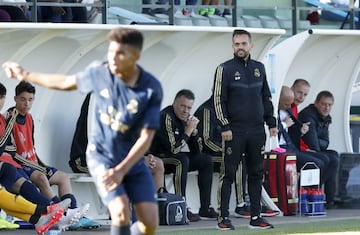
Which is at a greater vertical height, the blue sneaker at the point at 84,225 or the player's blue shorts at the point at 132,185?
the player's blue shorts at the point at 132,185

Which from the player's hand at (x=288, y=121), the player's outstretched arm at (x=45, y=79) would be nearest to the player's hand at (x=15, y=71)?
the player's outstretched arm at (x=45, y=79)

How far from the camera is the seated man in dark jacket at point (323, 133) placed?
1555cm

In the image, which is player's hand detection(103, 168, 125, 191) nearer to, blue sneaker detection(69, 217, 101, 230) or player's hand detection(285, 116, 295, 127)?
blue sneaker detection(69, 217, 101, 230)

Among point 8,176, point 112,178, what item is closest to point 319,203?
point 8,176

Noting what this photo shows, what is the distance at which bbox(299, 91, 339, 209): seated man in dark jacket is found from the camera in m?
15.5

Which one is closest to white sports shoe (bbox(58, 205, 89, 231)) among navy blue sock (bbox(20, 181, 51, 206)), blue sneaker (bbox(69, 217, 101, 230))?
navy blue sock (bbox(20, 181, 51, 206))

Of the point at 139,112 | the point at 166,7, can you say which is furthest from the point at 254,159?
the point at 139,112

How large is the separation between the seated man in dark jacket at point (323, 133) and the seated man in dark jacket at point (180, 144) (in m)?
2.00

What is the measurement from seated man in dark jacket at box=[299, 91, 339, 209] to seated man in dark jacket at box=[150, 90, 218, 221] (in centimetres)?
200

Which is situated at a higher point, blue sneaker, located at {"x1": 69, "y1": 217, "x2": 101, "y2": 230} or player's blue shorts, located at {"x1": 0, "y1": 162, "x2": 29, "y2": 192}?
player's blue shorts, located at {"x1": 0, "y1": 162, "x2": 29, "y2": 192}

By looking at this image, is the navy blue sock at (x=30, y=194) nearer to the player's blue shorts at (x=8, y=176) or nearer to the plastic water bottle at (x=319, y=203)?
the player's blue shorts at (x=8, y=176)

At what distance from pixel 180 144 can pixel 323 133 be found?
2.76m

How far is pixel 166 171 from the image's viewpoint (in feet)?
45.6

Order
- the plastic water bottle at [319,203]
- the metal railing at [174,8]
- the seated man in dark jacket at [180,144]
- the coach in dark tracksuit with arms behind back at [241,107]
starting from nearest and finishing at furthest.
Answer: the coach in dark tracksuit with arms behind back at [241,107] < the seated man in dark jacket at [180,144] < the metal railing at [174,8] < the plastic water bottle at [319,203]
